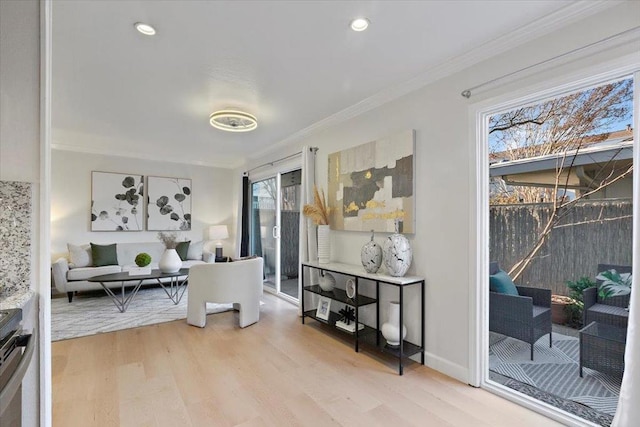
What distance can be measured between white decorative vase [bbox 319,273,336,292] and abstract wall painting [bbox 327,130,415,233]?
570 mm

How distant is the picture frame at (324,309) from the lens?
3420 mm

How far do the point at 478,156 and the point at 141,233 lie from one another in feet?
18.1

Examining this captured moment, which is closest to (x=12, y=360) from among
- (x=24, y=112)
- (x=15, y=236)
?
(x=15, y=236)

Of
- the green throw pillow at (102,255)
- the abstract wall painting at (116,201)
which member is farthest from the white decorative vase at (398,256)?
the abstract wall painting at (116,201)

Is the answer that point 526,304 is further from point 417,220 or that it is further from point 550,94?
point 550,94

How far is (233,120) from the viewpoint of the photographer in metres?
3.50

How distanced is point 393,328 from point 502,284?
0.95 meters

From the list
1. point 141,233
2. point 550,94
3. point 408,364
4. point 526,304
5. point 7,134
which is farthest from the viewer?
point 141,233

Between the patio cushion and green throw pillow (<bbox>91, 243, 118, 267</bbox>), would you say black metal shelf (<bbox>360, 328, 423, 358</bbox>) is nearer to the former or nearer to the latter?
the patio cushion

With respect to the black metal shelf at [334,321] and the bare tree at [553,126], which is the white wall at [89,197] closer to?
the black metal shelf at [334,321]

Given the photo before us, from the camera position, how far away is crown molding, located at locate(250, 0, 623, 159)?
1754 millimetres

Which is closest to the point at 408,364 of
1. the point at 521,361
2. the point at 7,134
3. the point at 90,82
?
the point at 521,361

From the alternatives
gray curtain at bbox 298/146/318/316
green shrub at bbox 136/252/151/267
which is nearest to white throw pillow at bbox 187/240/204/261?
green shrub at bbox 136/252/151/267

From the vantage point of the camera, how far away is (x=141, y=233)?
5574 mm
